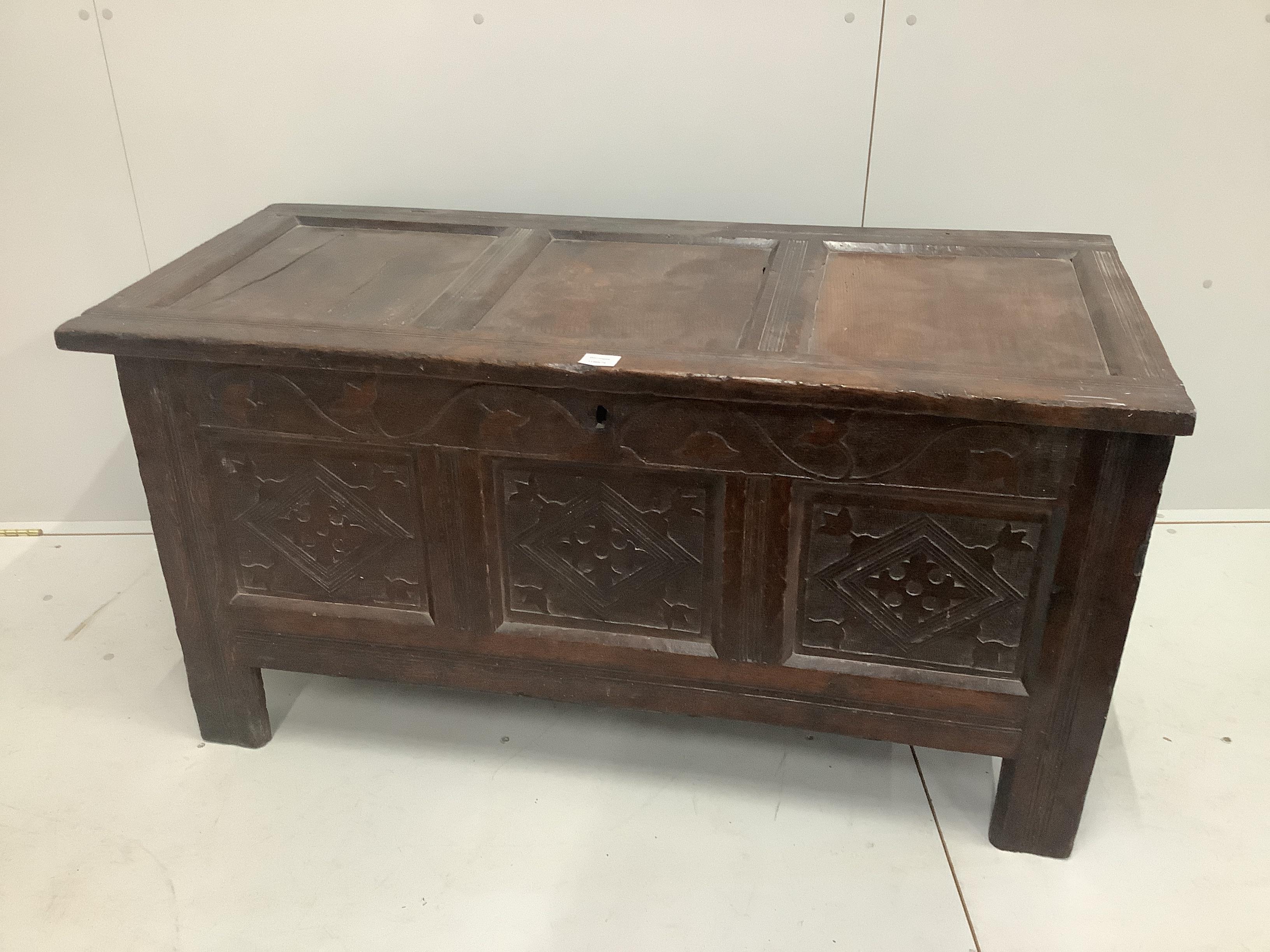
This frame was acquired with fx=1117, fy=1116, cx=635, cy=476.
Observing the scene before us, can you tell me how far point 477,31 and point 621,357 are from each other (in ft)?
3.41

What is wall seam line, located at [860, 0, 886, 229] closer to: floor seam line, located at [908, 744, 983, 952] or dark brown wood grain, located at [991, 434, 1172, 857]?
dark brown wood grain, located at [991, 434, 1172, 857]

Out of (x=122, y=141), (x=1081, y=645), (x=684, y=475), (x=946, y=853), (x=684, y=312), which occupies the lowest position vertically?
(x=946, y=853)

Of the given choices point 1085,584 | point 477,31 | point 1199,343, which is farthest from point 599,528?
point 1199,343

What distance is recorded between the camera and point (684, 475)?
67.5 inches

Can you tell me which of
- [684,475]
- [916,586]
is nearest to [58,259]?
[684,475]

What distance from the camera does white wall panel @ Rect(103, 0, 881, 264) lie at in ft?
7.39

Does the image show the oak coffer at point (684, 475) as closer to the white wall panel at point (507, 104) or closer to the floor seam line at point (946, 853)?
the floor seam line at point (946, 853)

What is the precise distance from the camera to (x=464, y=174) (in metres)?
2.42

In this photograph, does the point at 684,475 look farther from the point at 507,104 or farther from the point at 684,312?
the point at 507,104

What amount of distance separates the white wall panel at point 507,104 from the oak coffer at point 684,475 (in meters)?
0.35

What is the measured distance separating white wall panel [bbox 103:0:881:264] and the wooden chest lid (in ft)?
0.64

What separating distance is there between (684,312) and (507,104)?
0.81 meters

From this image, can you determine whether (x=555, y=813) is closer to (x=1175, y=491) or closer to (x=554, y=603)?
(x=554, y=603)

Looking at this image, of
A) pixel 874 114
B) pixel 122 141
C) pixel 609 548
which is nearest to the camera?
pixel 609 548
